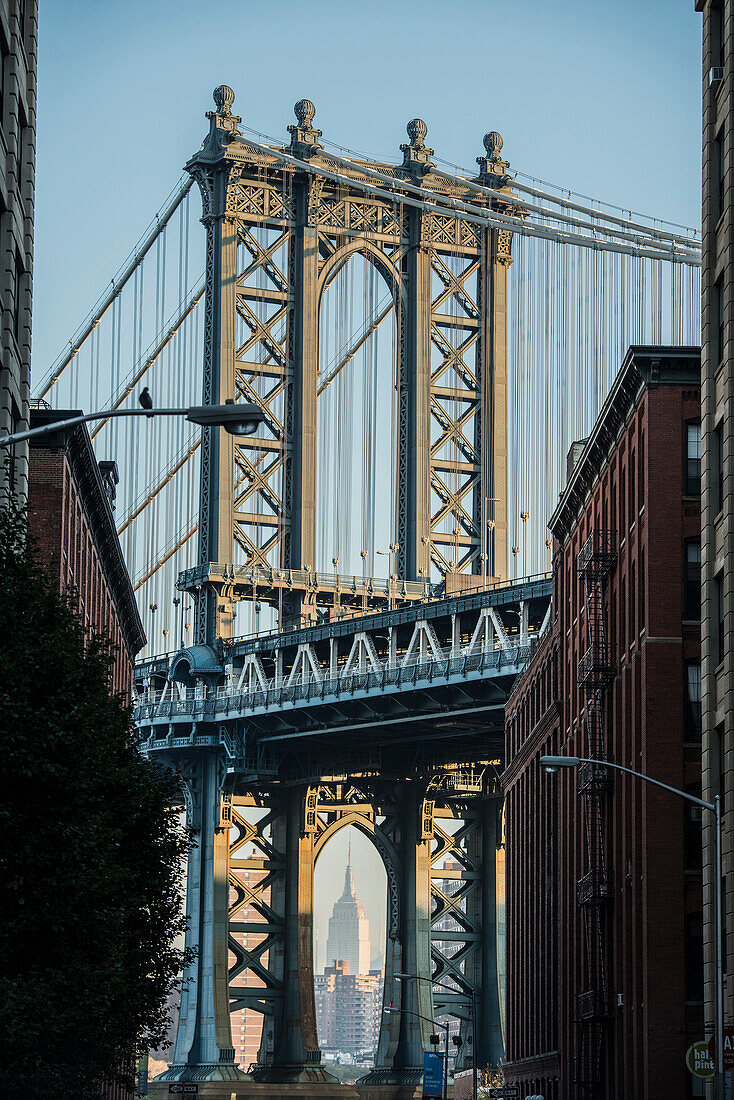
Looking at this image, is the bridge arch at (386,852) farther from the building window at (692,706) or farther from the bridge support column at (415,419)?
the building window at (692,706)

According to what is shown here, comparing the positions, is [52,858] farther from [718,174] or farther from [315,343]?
[315,343]

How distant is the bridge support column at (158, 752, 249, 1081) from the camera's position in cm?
12556

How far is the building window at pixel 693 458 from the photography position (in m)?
60.3

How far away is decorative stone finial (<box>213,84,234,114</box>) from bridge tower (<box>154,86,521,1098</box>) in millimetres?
215

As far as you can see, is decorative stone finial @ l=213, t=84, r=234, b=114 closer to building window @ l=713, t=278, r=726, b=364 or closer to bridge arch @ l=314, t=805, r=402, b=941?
bridge arch @ l=314, t=805, r=402, b=941

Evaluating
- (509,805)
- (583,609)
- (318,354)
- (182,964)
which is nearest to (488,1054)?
(509,805)

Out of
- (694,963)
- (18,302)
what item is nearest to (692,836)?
(694,963)

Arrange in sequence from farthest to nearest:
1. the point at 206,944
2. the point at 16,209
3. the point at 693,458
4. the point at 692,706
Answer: the point at 206,944, the point at 693,458, the point at 692,706, the point at 16,209

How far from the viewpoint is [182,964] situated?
4547cm

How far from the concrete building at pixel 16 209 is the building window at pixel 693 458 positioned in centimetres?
1883

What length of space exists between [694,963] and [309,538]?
221 ft

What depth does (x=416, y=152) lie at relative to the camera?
432 feet

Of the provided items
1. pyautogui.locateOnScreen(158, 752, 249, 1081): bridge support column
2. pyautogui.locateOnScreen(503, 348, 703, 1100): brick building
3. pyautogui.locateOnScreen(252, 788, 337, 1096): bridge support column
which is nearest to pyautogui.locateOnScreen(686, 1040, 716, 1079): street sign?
pyautogui.locateOnScreen(503, 348, 703, 1100): brick building

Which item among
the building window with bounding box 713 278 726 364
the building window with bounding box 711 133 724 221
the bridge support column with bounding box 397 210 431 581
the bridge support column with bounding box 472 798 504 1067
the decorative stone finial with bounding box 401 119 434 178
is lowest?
the bridge support column with bounding box 472 798 504 1067
